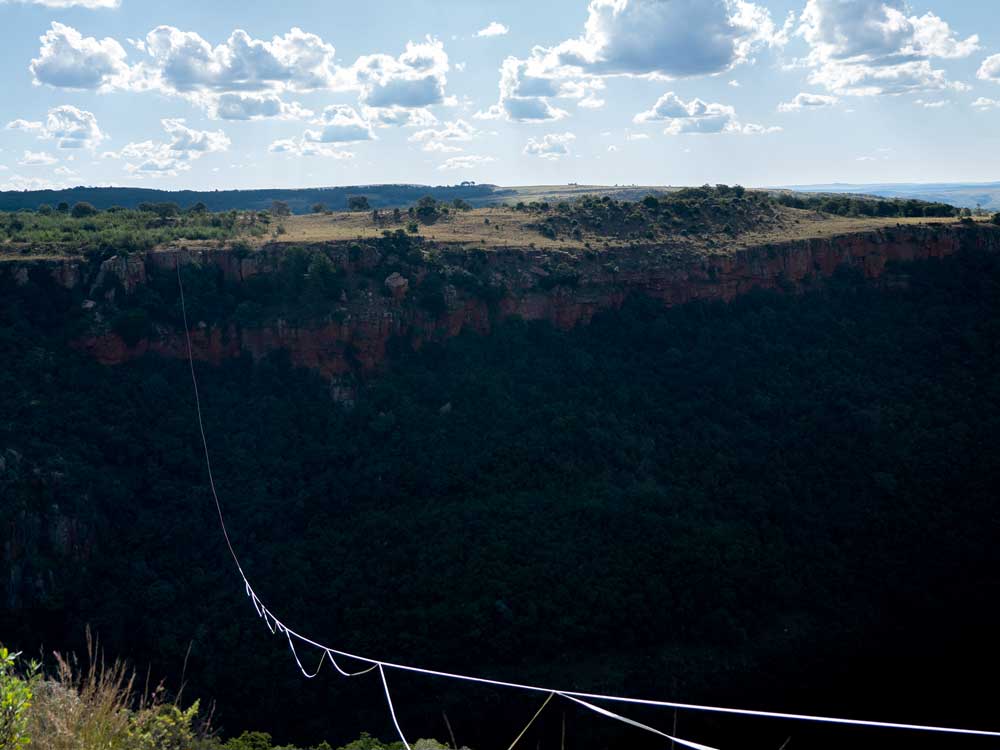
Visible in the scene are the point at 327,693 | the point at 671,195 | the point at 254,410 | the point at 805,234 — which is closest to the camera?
the point at 327,693

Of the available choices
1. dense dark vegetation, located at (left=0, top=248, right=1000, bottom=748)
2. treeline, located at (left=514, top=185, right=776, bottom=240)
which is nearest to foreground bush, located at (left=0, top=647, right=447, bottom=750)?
dense dark vegetation, located at (left=0, top=248, right=1000, bottom=748)

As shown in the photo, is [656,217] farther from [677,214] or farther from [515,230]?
[515,230]

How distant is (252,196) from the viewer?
123 m

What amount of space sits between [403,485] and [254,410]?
9067 millimetres

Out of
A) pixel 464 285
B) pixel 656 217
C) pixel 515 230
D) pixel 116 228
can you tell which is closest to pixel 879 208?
pixel 656 217

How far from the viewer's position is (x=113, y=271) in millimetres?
41719

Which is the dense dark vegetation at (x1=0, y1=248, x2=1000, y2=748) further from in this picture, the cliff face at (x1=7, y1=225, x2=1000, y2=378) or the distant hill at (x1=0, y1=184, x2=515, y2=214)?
the distant hill at (x1=0, y1=184, x2=515, y2=214)

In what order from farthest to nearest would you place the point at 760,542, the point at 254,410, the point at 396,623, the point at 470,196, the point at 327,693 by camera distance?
the point at 470,196
the point at 254,410
the point at 760,542
the point at 396,623
the point at 327,693

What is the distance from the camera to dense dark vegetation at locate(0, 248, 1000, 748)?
30.9 m

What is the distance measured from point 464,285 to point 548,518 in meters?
15.3

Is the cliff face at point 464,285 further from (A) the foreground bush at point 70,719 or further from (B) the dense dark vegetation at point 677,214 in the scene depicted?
(A) the foreground bush at point 70,719

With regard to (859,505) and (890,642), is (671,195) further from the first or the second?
(890,642)

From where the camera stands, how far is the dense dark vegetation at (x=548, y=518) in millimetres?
30922

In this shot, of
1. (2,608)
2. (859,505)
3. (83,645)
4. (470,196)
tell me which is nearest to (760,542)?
(859,505)
